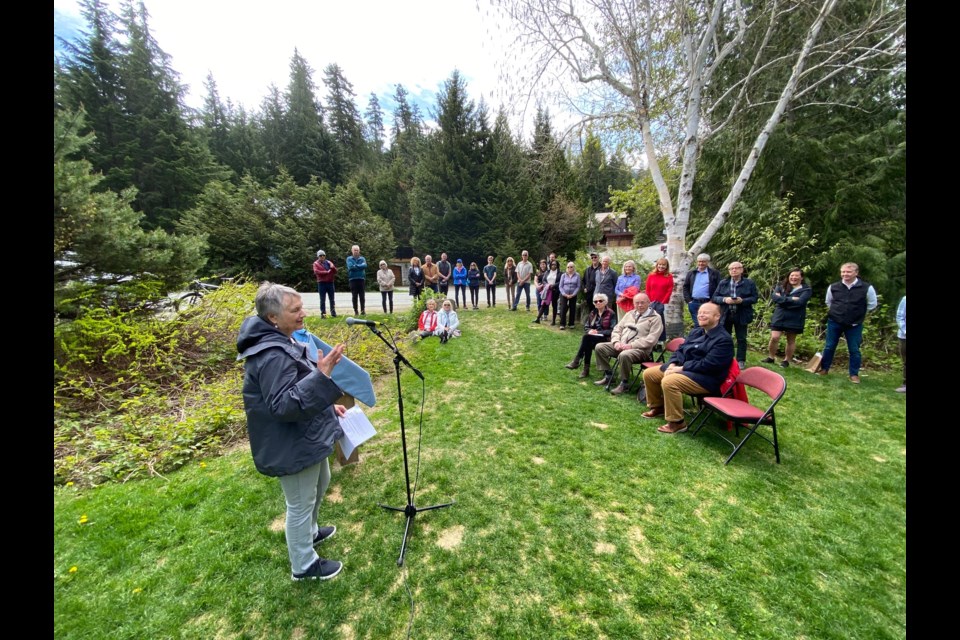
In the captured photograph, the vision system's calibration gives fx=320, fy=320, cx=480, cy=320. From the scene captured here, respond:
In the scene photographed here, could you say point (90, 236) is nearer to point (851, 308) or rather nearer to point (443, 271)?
point (443, 271)

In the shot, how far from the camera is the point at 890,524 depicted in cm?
233

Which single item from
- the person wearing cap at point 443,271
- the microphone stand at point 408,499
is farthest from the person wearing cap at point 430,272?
the microphone stand at point 408,499

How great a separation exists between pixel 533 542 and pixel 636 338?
139 inches

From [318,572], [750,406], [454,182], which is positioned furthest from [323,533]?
[454,182]

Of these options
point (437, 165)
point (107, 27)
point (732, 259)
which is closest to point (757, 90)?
point (732, 259)

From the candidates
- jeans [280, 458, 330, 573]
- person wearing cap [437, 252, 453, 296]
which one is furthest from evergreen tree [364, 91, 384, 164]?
jeans [280, 458, 330, 573]

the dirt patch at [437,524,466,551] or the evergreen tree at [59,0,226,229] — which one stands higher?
the evergreen tree at [59,0,226,229]

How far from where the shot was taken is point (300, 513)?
1.96 m

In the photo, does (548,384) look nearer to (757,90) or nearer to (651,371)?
(651,371)

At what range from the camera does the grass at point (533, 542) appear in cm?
178

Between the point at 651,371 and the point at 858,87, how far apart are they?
9.38m

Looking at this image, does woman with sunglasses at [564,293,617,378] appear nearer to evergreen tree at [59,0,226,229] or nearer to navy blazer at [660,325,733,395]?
navy blazer at [660,325,733,395]

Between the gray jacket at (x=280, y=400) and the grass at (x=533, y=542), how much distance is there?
91 centimetres

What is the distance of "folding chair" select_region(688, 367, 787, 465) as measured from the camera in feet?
9.83
